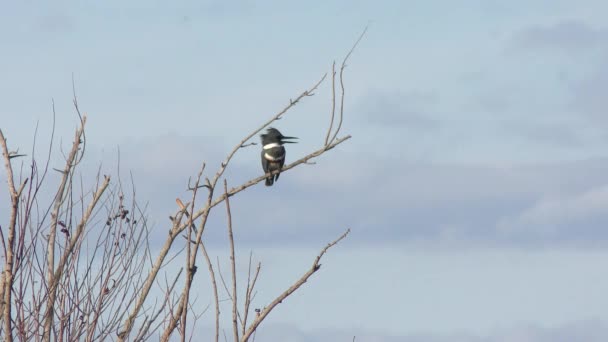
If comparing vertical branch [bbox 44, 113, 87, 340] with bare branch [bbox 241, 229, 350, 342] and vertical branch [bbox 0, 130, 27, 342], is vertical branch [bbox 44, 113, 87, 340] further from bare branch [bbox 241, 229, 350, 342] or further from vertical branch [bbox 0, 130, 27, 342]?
bare branch [bbox 241, 229, 350, 342]

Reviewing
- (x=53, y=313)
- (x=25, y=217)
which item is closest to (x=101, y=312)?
(x=53, y=313)

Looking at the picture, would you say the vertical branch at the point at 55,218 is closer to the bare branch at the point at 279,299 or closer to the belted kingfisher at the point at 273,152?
the bare branch at the point at 279,299

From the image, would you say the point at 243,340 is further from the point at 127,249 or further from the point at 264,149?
the point at 264,149

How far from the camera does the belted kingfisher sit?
15484mm

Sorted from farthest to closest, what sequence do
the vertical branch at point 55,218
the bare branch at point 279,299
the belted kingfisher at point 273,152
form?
the belted kingfisher at point 273,152 < the vertical branch at point 55,218 < the bare branch at point 279,299

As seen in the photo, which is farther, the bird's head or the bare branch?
the bird's head

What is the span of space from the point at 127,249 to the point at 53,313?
40.7 inches

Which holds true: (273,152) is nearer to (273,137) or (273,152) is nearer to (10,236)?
(273,137)

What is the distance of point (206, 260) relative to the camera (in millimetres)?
4691

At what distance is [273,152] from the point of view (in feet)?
51.0

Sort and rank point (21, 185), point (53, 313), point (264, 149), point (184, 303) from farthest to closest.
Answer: point (264, 149), point (53, 313), point (21, 185), point (184, 303)

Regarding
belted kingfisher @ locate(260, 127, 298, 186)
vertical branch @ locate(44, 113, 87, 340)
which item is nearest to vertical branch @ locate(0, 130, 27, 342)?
vertical branch @ locate(44, 113, 87, 340)

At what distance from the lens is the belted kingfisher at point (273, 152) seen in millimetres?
15484

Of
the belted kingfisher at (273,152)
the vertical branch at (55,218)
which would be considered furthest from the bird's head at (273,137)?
the vertical branch at (55,218)
